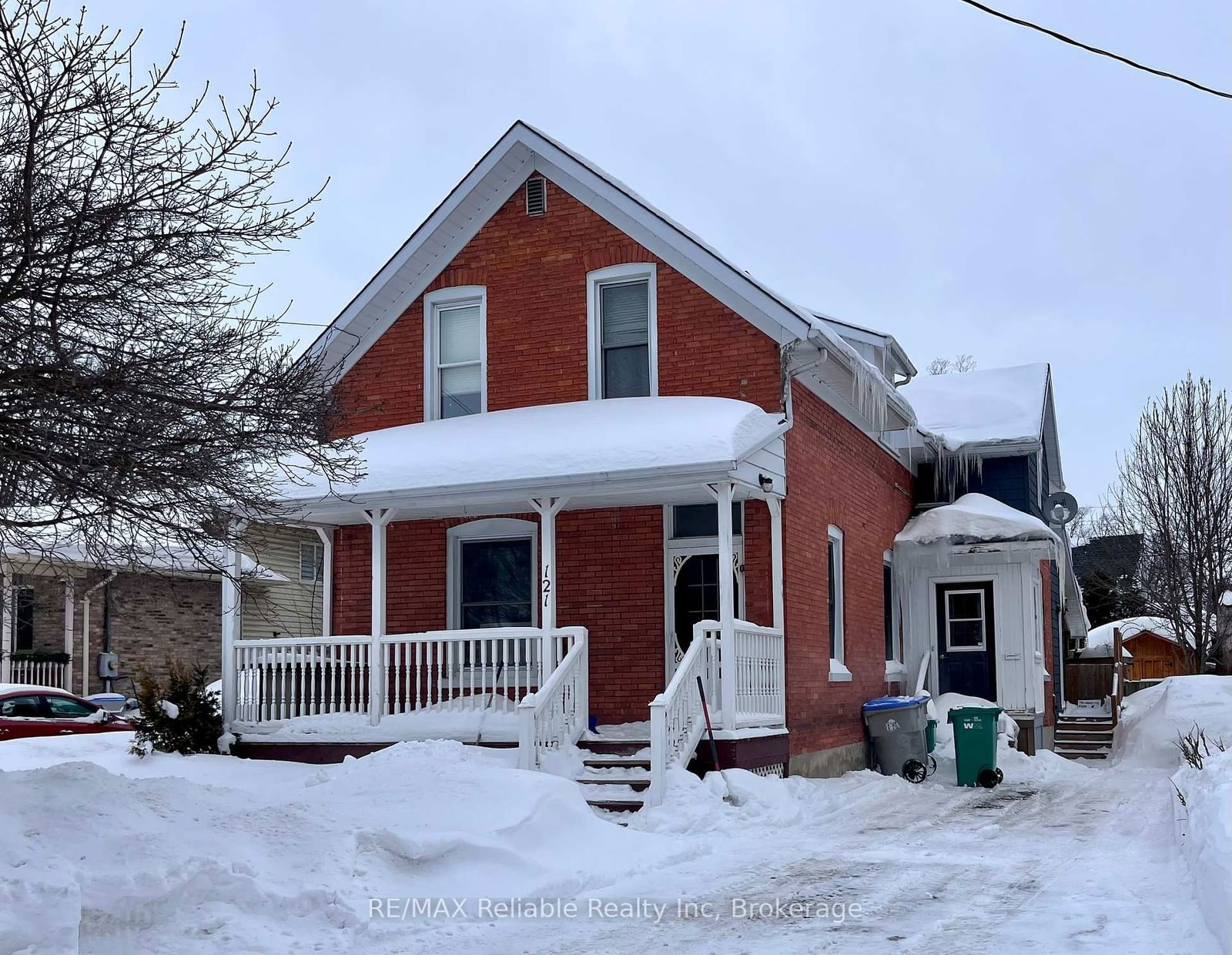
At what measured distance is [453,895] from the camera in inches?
319

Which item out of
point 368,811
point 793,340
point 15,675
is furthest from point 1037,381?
point 15,675

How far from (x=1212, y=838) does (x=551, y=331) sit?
1025 cm

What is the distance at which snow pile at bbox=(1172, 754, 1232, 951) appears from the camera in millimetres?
6383

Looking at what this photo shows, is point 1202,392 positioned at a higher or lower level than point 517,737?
higher

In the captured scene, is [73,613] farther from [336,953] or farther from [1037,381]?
[336,953]

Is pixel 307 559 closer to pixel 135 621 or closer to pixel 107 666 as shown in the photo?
pixel 135 621

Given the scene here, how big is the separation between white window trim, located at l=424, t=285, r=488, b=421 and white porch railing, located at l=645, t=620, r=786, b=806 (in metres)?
4.93

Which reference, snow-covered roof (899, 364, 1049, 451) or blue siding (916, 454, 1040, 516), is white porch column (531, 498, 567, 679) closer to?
snow-covered roof (899, 364, 1049, 451)

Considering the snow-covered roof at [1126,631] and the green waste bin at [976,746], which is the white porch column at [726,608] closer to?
the green waste bin at [976,746]

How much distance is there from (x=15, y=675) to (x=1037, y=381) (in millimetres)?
20510

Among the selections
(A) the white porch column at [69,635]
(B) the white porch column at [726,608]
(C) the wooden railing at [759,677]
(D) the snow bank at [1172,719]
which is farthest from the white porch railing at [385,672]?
(A) the white porch column at [69,635]

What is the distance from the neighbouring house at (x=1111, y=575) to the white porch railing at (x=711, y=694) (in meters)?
18.6

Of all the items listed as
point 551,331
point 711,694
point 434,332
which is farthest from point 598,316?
point 711,694

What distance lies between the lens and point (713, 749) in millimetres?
12125
